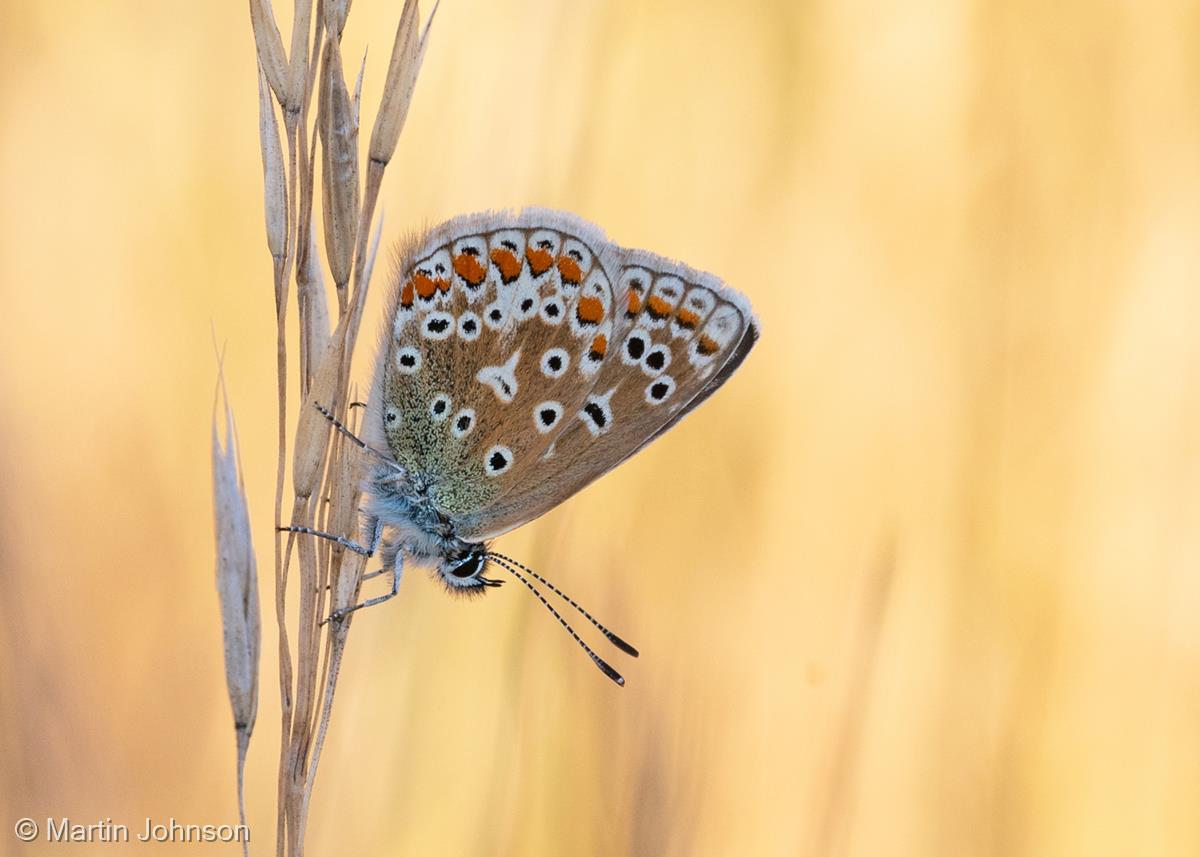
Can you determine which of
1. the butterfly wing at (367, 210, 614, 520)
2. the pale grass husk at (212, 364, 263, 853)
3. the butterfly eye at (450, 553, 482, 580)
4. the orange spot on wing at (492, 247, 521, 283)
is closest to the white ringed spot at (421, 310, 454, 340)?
the butterfly wing at (367, 210, 614, 520)

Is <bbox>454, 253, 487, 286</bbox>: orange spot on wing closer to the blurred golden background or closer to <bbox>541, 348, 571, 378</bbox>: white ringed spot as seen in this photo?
<bbox>541, 348, 571, 378</bbox>: white ringed spot

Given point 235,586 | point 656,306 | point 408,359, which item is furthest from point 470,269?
point 235,586

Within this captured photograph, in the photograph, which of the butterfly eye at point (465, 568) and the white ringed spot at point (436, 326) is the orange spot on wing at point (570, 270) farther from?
the butterfly eye at point (465, 568)

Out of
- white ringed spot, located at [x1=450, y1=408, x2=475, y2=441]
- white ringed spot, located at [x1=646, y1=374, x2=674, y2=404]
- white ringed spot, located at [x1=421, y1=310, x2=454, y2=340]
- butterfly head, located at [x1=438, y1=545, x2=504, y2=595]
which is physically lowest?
butterfly head, located at [x1=438, y1=545, x2=504, y2=595]

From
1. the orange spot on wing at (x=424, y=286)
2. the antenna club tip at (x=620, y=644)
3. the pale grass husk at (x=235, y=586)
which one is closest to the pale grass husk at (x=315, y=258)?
the pale grass husk at (x=235, y=586)

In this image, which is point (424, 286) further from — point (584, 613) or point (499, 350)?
point (584, 613)

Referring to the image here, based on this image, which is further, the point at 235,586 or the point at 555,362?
the point at 555,362

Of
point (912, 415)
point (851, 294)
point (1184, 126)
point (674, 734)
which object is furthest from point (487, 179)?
point (1184, 126)
